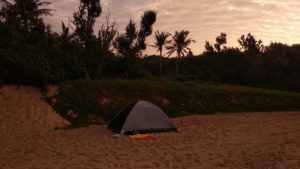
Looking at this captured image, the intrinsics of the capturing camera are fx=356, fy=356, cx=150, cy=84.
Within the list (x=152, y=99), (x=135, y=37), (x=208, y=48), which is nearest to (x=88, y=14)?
(x=135, y=37)

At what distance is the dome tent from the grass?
337 cm

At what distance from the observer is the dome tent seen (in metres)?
13.7

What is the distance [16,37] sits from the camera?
20.0 metres

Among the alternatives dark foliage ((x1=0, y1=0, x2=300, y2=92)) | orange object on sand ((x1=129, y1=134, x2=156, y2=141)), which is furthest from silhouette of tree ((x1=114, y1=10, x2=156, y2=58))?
orange object on sand ((x1=129, y1=134, x2=156, y2=141))

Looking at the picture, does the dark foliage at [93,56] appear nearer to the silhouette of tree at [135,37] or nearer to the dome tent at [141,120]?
the silhouette of tree at [135,37]

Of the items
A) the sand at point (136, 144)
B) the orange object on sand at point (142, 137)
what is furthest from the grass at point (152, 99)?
the orange object on sand at point (142, 137)

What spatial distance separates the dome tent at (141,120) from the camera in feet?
44.9

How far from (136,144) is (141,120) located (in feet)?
7.62

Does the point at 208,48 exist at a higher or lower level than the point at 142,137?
higher

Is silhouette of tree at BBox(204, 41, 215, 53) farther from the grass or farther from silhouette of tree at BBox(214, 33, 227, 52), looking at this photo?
the grass

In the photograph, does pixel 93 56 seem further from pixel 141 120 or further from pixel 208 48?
pixel 208 48

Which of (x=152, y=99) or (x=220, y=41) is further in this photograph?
(x=220, y=41)

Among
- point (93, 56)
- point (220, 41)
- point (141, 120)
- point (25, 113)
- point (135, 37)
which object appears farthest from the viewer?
point (220, 41)

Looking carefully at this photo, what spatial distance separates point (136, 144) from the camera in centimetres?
1172
